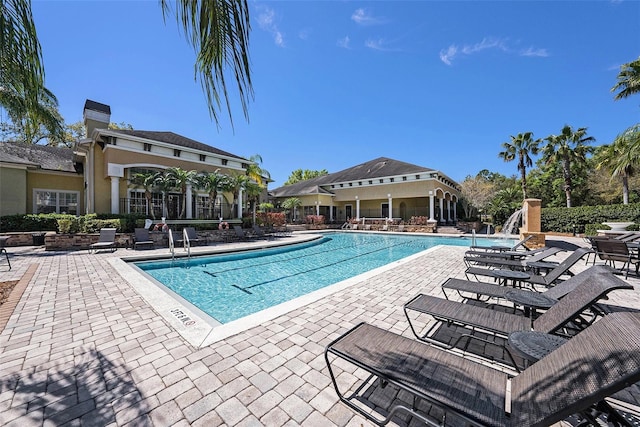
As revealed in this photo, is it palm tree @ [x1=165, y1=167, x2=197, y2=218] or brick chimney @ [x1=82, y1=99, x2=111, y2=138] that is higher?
brick chimney @ [x1=82, y1=99, x2=111, y2=138]

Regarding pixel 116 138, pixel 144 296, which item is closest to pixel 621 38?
pixel 144 296

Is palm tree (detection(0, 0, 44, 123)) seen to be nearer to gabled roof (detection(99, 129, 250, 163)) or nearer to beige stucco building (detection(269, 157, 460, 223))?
gabled roof (detection(99, 129, 250, 163))

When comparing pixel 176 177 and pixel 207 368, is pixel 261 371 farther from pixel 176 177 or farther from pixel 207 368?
pixel 176 177

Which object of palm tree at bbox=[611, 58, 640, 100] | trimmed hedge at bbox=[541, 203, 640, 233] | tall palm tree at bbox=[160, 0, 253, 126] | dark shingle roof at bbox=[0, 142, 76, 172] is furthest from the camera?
trimmed hedge at bbox=[541, 203, 640, 233]

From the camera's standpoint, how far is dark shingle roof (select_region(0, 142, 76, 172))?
15.5 m

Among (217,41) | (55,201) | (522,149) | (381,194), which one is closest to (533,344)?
(217,41)

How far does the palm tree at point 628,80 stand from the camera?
12750mm

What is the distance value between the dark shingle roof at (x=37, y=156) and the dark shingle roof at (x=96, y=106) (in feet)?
15.7

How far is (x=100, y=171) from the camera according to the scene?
15.1 metres

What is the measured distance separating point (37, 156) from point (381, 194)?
2879cm

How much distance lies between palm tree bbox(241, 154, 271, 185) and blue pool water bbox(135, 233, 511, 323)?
11.0 m

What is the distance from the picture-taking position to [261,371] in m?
2.65

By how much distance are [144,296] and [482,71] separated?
20.2 meters

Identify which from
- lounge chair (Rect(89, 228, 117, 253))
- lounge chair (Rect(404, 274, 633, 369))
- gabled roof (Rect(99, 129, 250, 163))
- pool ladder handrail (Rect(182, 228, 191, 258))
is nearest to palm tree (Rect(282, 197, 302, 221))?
gabled roof (Rect(99, 129, 250, 163))
